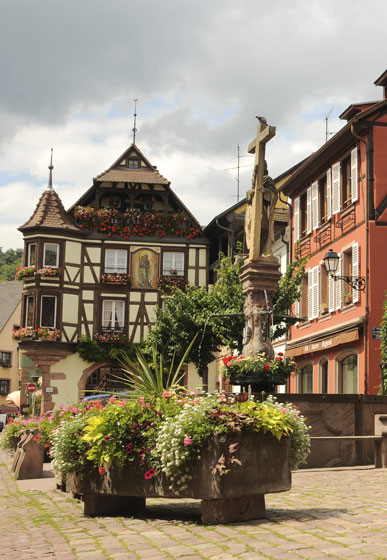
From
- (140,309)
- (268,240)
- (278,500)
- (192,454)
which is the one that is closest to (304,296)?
(140,309)

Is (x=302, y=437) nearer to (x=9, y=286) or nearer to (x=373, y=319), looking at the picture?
(x=373, y=319)

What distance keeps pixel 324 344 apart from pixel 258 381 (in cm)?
1323

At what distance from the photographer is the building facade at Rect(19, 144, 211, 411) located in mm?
42406

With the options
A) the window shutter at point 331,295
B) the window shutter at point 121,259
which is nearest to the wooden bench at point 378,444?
the window shutter at point 331,295

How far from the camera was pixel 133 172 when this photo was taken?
44.4 metres

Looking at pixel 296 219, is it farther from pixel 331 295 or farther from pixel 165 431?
pixel 165 431

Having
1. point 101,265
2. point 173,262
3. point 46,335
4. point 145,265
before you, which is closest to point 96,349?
point 46,335

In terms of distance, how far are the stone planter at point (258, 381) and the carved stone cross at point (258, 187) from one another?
2.24 m

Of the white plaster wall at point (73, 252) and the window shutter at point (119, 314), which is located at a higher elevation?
the white plaster wall at point (73, 252)

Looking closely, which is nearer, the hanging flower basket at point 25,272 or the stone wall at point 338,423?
the stone wall at point 338,423

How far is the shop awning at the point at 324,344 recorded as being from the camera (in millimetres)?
25003

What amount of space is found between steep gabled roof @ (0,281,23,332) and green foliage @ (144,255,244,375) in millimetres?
45149

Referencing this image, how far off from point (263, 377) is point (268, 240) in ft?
8.81

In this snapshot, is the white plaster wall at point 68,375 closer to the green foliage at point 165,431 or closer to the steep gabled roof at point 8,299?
the steep gabled roof at point 8,299
